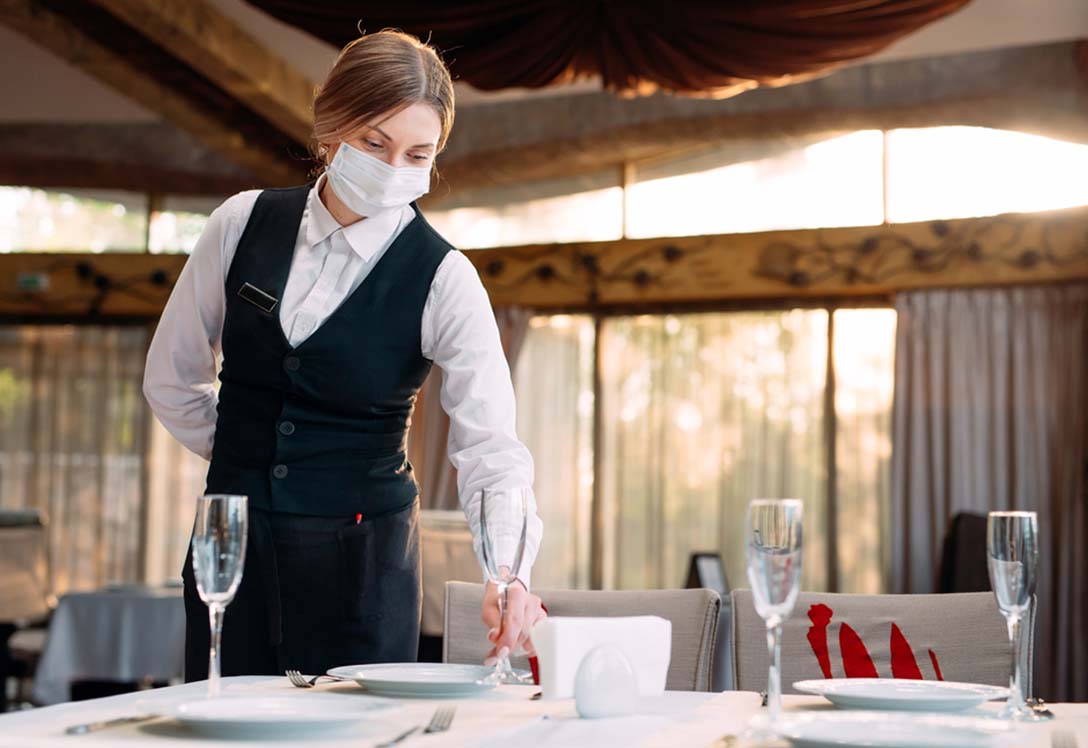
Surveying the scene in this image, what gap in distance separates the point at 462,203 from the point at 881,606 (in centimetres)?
652

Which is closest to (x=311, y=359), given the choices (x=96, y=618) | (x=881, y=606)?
(x=881, y=606)

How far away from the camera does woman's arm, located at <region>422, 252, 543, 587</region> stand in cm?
184

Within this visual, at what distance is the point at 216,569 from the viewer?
49.4 inches

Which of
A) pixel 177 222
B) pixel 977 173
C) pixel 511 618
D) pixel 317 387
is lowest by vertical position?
pixel 511 618

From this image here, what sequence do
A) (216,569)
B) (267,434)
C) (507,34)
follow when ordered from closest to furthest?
(216,569), (267,434), (507,34)

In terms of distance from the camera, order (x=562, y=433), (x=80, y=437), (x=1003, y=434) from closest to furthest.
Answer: (x=1003, y=434)
(x=562, y=433)
(x=80, y=437)

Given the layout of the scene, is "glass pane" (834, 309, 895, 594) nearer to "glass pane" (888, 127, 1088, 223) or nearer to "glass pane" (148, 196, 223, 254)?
"glass pane" (888, 127, 1088, 223)

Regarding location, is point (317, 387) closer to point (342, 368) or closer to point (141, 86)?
point (342, 368)

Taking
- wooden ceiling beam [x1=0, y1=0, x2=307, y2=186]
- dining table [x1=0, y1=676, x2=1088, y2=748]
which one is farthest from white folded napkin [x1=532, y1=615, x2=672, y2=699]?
wooden ceiling beam [x1=0, y1=0, x2=307, y2=186]

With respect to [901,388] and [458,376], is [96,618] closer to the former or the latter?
[458,376]

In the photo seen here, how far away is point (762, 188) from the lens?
7.77 metres

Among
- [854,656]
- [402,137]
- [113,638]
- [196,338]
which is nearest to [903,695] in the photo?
[854,656]

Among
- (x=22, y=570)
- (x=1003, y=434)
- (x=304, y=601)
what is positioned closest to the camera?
(x=304, y=601)

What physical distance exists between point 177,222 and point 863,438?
4452 millimetres
